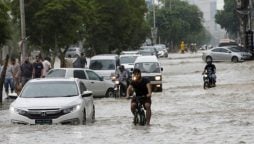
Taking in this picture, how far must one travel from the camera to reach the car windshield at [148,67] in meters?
34.8

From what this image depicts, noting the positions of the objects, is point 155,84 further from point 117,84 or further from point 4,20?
point 4,20

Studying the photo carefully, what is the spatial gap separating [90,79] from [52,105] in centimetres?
1269

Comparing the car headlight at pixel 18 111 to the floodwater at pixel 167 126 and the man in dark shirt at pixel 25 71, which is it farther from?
the man in dark shirt at pixel 25 71

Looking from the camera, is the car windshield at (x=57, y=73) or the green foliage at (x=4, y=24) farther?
the car windshield at (x=57, y=73)

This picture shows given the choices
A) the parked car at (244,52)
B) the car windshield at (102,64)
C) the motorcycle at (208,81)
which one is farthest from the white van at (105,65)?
the parked car at (244,52)

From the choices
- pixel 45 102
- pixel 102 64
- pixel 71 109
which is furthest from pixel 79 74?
pixel 71 109

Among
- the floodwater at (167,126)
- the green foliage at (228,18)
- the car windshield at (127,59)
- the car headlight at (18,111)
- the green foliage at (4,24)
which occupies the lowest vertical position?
the floodwater at (167,126)

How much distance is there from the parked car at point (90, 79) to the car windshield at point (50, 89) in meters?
9.63

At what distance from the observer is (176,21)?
149 m

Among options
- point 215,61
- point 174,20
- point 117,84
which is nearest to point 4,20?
point 117,84

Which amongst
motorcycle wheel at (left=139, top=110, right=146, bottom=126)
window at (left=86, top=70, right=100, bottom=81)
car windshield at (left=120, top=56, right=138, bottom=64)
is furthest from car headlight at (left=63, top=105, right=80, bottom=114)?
car windshield at (left=120, top=56, right=138, bottom=64)

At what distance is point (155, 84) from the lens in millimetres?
34125

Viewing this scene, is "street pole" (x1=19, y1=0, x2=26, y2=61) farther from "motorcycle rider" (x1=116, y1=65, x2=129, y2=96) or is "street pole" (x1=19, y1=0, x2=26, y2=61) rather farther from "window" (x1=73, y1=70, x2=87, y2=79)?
"motorcycle rider" (x1=116, y1=65, x2=129, y2=96)

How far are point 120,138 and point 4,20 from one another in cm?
1434
